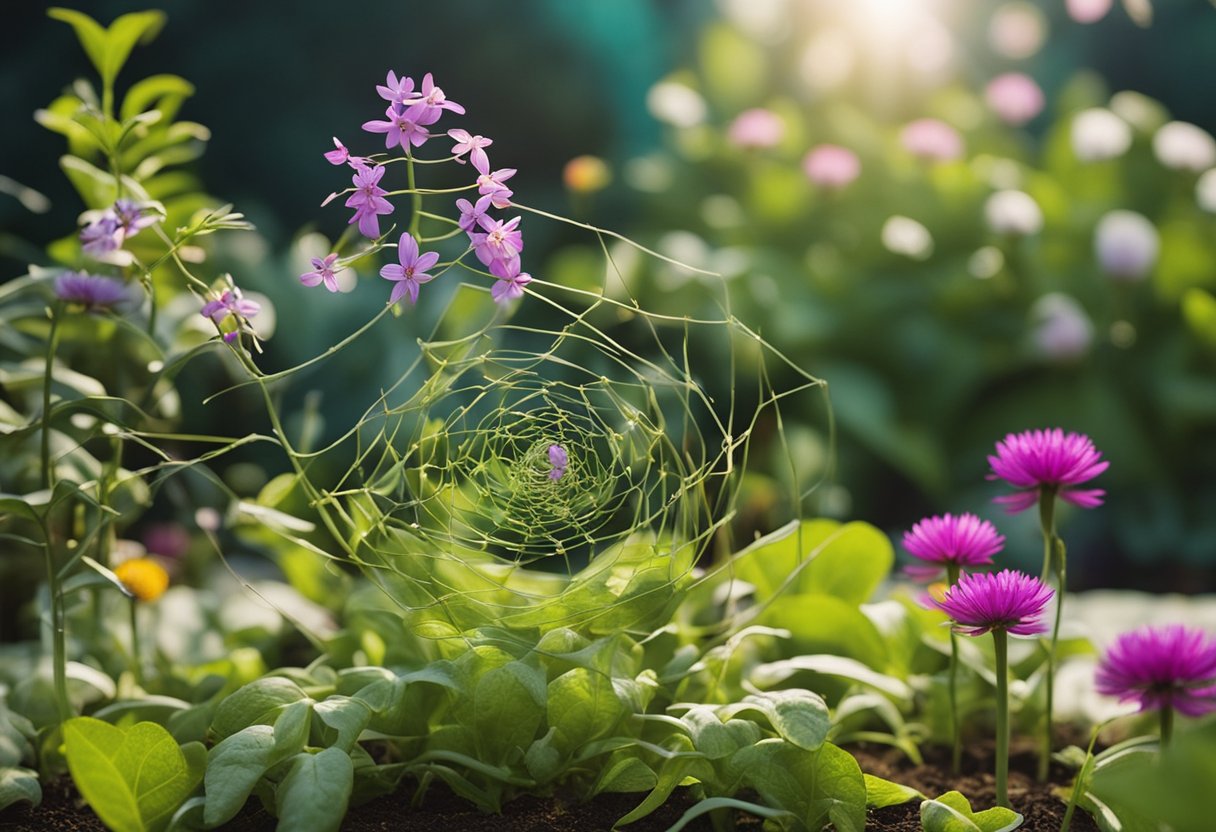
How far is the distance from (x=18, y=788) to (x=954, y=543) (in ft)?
2.77

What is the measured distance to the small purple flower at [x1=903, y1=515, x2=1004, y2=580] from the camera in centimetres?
106

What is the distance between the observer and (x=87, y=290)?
1.18 meters

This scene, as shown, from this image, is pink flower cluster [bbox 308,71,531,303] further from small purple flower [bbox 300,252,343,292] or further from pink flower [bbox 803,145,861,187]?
pink flower [bbox 803,145,861,187]

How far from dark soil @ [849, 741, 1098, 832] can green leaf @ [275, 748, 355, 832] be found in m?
0.45

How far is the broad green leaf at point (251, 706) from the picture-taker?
1018 mm

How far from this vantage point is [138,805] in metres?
0.93

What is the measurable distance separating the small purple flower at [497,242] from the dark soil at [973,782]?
0.57 metres

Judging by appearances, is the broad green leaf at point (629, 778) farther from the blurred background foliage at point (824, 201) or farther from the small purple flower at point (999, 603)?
the blurred background foliage at point (824, 201)

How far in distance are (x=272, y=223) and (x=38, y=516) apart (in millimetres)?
2043

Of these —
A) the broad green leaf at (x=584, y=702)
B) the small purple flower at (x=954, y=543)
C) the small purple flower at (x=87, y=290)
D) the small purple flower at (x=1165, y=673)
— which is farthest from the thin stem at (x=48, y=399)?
the small purple flower at (x=1165, y=673)

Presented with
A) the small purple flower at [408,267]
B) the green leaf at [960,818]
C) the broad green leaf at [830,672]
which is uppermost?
the small purple flower at [408,267]

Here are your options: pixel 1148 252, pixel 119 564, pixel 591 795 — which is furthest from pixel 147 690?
pixel 1148 252

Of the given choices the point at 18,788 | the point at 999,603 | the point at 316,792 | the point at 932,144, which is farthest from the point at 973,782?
the point at 932,144

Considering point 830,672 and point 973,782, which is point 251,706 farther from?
point 973,782
